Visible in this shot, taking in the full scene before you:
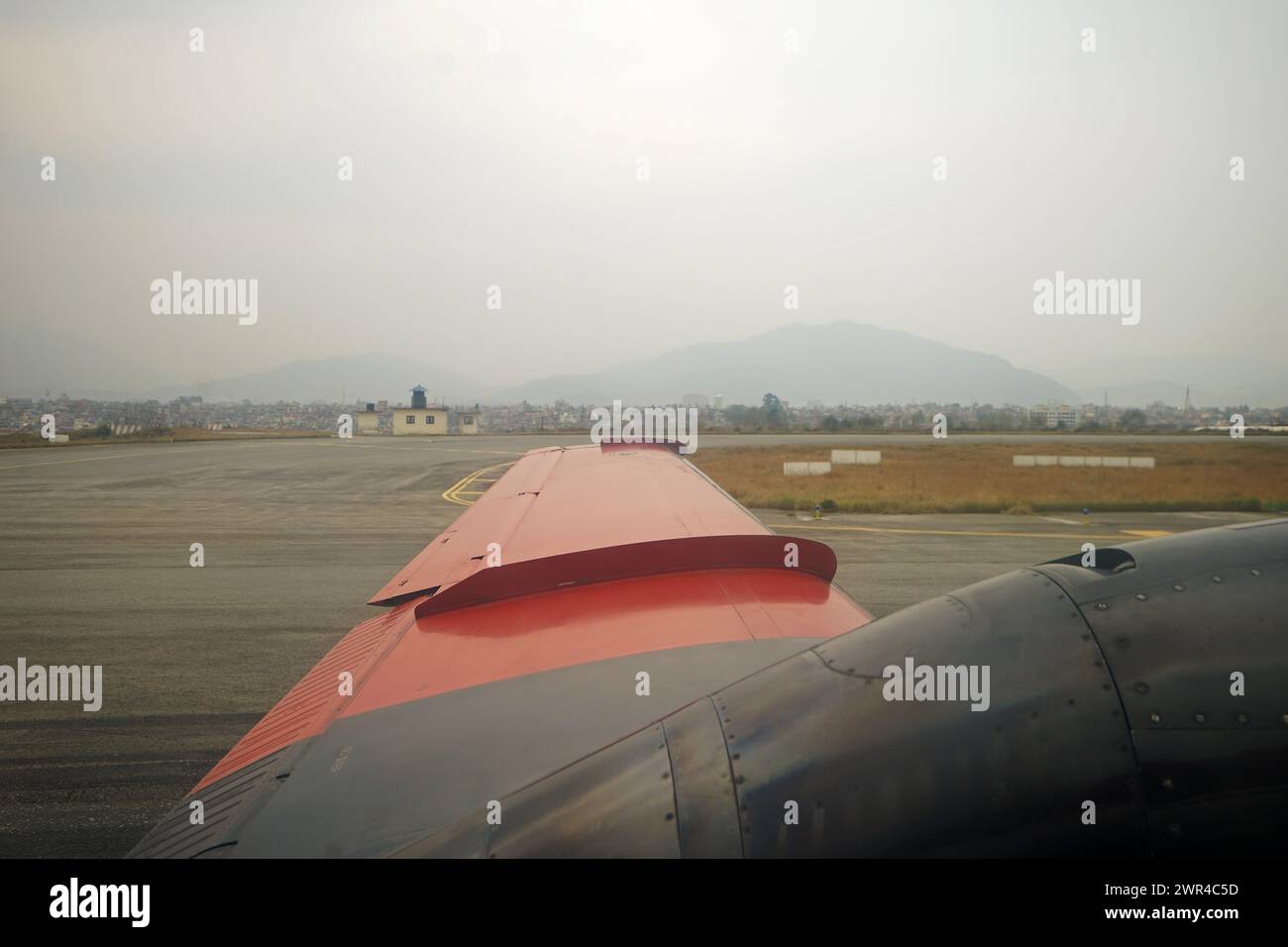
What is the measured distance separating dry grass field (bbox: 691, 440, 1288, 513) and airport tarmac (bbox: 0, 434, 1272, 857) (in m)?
1.53

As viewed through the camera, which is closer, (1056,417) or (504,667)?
(504,667)

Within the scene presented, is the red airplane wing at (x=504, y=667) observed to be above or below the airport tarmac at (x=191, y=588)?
above

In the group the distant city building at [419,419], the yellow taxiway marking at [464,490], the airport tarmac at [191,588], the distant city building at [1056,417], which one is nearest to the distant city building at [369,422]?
the distant city building at [419,419]

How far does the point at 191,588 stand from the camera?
1089cm

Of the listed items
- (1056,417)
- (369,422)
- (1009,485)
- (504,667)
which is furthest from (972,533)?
(1056,417)

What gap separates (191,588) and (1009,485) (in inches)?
1027

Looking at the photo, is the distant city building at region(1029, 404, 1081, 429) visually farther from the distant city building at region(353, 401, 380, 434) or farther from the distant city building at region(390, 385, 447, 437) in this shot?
the distant city building at region(353, 401, 380, 434)

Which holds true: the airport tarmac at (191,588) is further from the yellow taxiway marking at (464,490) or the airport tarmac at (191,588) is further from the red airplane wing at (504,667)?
the red airplane wing at (504,667)

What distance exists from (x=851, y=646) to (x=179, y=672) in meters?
7.47

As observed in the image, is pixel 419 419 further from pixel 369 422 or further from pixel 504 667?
pixel 504 667

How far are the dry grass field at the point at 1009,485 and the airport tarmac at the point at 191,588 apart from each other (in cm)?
153

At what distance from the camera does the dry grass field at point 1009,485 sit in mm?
20609
